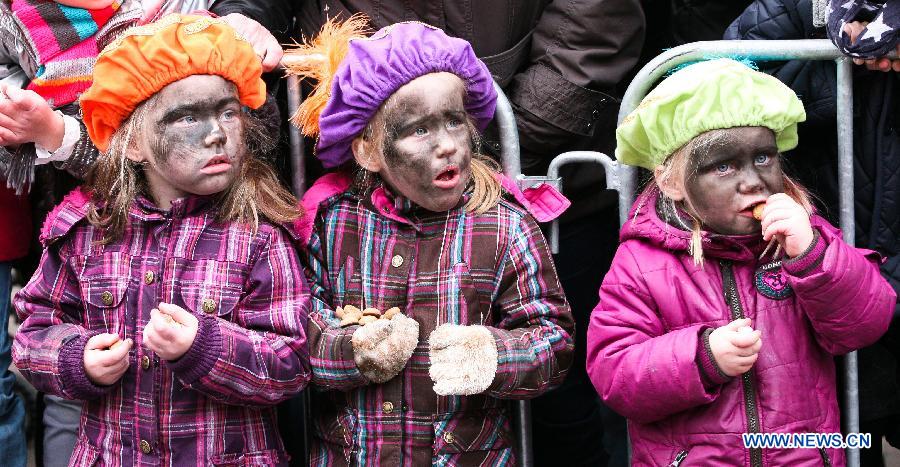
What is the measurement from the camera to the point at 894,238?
3557 millimetres

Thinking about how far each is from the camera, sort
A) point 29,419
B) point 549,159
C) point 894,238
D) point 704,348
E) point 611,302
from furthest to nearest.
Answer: point 29,419
point 549,159
point 894,238
point 611,302
point 704,348

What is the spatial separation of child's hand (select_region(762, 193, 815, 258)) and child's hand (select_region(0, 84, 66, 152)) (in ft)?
6.77

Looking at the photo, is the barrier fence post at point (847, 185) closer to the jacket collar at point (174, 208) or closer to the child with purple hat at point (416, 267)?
the child with purple hat at point (416, 267)

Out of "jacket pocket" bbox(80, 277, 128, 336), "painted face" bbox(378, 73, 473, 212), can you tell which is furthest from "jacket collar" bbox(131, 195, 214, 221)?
"painted face" bbox(378, 73, 473, 212)

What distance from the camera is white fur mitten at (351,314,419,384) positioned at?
3215 millimetres

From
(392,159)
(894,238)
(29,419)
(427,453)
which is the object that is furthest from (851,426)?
(29,419)

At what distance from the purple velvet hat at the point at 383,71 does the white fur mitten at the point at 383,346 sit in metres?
0.59

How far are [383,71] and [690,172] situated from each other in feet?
3.01

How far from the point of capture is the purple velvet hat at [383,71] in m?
3.34

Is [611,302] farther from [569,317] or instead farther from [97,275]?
[97,275]

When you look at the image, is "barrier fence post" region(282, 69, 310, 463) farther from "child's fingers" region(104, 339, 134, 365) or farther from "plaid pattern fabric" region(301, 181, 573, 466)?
"child's fingers" region(104, 339, 134, 365)

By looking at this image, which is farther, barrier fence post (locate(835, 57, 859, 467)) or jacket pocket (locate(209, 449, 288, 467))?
barrier fence post (locate(835, 57, 859, 467))

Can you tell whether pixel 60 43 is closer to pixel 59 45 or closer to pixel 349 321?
pixel 59 45

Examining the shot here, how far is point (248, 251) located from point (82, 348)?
53cm
